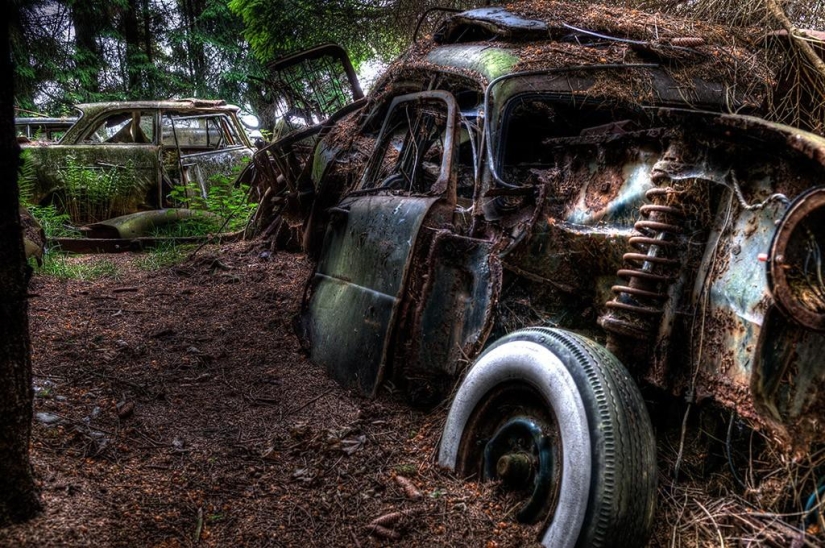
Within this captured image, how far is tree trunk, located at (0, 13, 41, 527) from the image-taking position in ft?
6.85

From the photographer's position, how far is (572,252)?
9.56 feet

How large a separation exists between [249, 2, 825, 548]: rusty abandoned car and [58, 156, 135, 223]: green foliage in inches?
197

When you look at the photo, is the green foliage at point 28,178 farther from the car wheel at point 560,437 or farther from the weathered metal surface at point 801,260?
the weathered metal surface at point 801,260

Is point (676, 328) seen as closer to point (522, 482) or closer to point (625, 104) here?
point (522, 482)

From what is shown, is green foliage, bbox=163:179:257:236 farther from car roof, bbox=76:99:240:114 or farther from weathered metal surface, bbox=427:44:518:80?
weathered metal surface, bbox=427:44:518:80

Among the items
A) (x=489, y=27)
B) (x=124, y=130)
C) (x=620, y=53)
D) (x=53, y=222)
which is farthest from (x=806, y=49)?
(x=124, y=130)

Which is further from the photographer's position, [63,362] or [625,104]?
[63,362]

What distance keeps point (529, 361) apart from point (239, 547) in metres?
1.27

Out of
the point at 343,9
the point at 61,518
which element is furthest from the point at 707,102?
the point at 343,9

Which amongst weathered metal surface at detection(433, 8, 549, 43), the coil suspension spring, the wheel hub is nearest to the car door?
weathered metal surface at detection(433, 8, 549, 43)

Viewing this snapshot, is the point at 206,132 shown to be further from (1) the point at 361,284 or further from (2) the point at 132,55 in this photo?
(2) the point at 132,55

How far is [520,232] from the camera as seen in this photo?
3.07 meters

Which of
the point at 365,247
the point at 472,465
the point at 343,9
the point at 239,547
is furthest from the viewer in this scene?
the point at 343,9

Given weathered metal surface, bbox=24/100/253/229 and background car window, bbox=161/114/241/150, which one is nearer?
weathered metal surface, bbox=24/100/253/229
